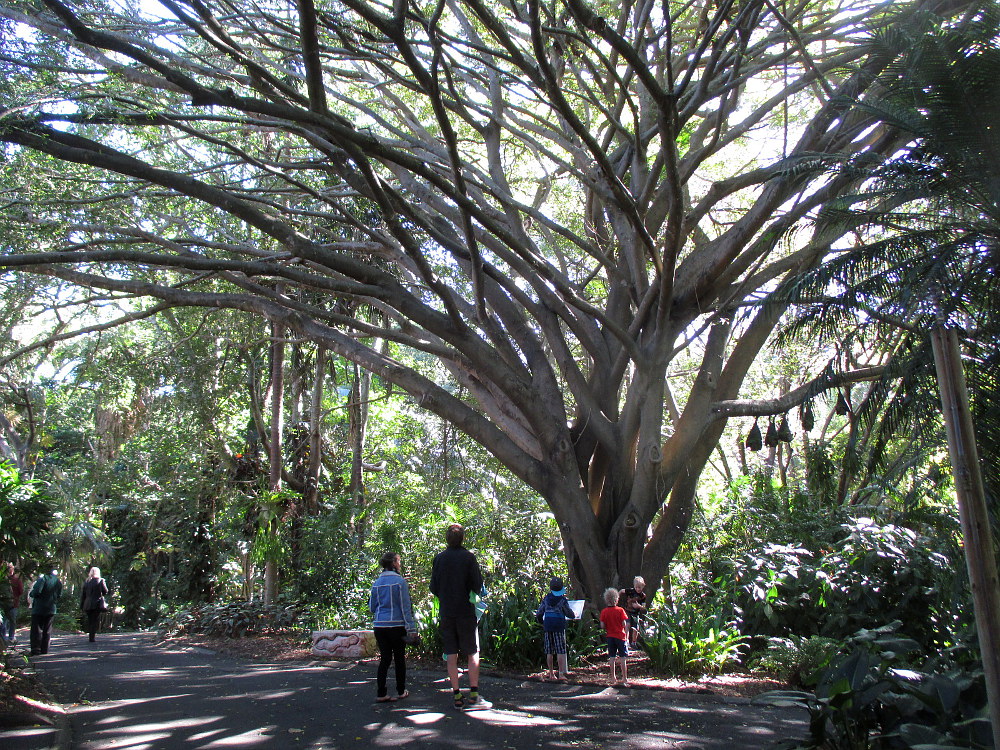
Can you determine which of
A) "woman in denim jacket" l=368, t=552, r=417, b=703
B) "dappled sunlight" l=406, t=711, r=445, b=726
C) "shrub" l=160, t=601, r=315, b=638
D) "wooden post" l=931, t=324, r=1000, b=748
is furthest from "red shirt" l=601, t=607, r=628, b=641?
"shrub" l=160, t=601, r=315, b=638

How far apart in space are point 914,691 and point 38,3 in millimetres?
10506

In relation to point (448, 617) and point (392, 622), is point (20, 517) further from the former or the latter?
point (448, 617)

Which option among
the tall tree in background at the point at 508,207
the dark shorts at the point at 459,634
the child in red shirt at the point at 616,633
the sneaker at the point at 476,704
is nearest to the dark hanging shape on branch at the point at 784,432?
the tall tree in background at the point at 508,207

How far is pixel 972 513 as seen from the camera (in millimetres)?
3438

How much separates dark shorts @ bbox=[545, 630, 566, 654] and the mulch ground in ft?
1.21

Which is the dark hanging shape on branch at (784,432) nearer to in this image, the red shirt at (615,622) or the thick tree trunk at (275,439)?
the red shirt at (615,622)

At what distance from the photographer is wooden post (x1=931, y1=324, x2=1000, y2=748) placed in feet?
11.0

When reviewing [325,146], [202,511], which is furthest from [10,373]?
[325,146]

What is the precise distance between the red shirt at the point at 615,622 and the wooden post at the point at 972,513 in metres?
5.58

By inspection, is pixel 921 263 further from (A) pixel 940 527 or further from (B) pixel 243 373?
(B) pixel 243 373

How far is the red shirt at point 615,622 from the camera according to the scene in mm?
8734

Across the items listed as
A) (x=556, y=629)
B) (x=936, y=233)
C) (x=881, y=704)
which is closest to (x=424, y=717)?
(x=556, y=629)

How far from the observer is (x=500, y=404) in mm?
11430

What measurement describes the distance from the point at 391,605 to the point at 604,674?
335 centimetres
